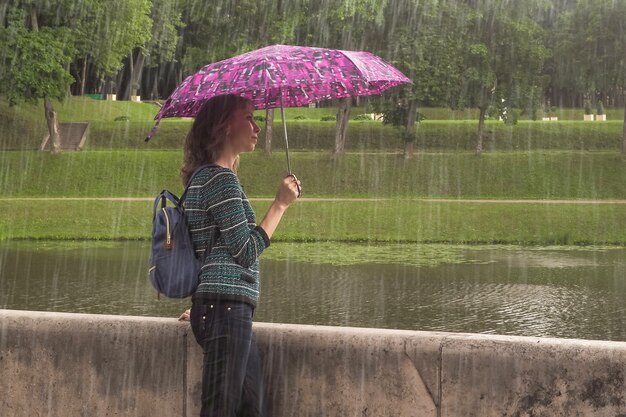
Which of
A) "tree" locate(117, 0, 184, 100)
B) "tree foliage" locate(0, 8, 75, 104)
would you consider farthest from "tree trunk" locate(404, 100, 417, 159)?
"tree foliage" locate(0, 8, 75, 104)

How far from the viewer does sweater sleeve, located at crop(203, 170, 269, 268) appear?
13.3 feet

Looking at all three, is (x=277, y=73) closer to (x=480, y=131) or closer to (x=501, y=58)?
(x=480, y=131)

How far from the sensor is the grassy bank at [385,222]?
25000 millimetres

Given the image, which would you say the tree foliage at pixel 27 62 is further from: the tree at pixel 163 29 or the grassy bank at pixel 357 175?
the tree at pixel 163 29

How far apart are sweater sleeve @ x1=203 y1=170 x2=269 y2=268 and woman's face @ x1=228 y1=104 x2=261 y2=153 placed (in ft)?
0.69

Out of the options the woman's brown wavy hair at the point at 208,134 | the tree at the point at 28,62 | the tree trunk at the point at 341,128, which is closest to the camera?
the woman's brown wavy hair at the point at 208,134

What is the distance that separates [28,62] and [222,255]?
32327 mm

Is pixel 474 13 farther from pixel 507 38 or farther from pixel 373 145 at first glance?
pixel 373 145

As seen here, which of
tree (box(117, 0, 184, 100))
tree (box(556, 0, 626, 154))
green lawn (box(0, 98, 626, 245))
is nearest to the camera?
green lawn (box(0, 98, 626, 245))

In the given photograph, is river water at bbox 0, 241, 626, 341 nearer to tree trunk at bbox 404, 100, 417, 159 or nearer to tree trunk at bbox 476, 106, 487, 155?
tree trunk at bbox 404, 100, 417, 159

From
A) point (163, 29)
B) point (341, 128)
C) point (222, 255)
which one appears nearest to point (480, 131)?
point (341, 128)

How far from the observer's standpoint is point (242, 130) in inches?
169

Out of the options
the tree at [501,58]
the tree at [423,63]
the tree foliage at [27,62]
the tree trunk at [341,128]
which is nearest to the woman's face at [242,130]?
Result: the tree foliage at [27,62]

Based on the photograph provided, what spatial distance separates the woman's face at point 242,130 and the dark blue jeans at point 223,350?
69 centimetres
